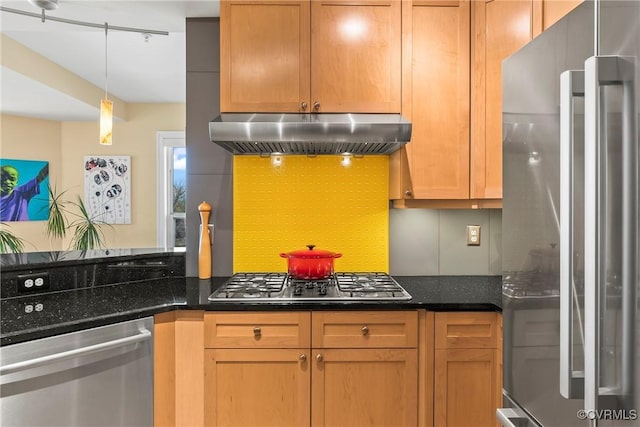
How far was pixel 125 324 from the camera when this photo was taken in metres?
1.64

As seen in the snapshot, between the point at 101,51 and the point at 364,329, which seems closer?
the point at 364,329

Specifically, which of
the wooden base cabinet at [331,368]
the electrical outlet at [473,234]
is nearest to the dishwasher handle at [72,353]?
the wooden base cabinet at [331,368]

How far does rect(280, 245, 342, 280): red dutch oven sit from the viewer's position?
83.5 inches

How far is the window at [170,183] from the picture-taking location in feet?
18.1

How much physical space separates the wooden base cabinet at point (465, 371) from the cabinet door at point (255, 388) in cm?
56

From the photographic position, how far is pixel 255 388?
5.86 ft

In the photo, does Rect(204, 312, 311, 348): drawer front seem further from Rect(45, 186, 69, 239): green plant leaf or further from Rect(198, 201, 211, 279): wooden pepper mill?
Rect(45, 186, 69, 239): green plant leaf

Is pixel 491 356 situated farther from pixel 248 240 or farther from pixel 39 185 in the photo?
pixel 39 185

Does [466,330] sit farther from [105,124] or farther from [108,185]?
[108,185]

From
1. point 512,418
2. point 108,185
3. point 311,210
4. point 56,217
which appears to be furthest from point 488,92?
point 108,185

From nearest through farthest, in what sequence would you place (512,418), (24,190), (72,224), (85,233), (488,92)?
1. (512,418)
2. (488,92)
3. (85,233)
4. (24,190)
5. (72,224)

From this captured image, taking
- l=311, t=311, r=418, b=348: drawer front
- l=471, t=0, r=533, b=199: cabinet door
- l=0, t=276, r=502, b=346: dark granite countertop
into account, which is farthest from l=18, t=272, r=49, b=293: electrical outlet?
l=471, t=0, r=533, b=199: cabinet door

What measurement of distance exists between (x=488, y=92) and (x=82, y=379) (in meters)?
2.07

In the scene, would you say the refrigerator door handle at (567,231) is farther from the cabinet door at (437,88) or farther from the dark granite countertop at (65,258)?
the dark granite countertop at (65,258)
